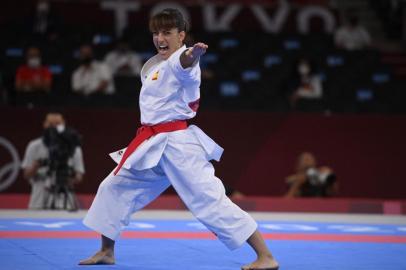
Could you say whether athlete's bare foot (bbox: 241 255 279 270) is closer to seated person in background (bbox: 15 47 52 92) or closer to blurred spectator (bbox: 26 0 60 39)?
seated person in background (bbox: 15 47 52 92)

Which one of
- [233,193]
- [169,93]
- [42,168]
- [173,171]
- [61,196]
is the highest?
[169,93]

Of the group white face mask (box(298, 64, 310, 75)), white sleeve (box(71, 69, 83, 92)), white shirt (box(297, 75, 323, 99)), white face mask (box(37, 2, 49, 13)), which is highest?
white face mask (box(37, 2, 49, 13))

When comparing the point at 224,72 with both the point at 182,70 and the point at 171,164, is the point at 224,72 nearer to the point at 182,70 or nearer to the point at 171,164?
the point at 171,164

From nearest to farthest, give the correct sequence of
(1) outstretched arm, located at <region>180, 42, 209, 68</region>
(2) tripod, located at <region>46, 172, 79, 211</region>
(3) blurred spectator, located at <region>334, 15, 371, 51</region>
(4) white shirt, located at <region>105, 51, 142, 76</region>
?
(1) outstretched arm, located at <region>180, 42, 209, 68</region> < (2) tripod, located at <region>46, 172, 79, 211</region> < (4) white shirt, located at <region>105, 51, 142, 76</region> < (3) blurred spectator, located at <region>334, 15, 371, 51</region>

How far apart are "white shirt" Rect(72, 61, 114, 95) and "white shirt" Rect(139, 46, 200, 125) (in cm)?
704

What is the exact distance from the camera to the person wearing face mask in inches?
411

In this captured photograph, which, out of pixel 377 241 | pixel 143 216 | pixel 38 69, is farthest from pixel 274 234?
pixel 38 69

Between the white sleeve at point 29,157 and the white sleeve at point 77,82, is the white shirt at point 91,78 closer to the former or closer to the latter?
the white sleeve at point 77,82

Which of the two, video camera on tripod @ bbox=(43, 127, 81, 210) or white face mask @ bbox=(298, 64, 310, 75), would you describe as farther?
white face mask @ bbox=(298, 64, 310, 75)

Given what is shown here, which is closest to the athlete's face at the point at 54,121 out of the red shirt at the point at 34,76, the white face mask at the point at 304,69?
the red shirt at the point at 34,76

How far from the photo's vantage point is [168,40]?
5.30 meters

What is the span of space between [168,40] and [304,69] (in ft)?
26.6

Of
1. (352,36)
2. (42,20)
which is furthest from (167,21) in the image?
(352,36)

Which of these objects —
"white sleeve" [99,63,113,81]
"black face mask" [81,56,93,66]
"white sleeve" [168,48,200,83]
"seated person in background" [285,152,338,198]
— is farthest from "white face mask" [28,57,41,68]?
"white sleeve" [168,48,200,83]
